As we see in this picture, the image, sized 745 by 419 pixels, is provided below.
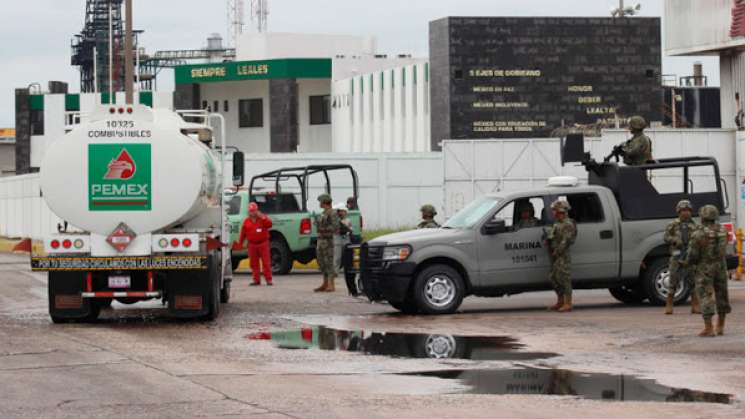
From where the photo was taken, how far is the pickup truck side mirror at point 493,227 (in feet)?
69.9

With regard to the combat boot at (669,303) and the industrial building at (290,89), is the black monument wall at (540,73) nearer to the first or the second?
the industrial building at (290,89)

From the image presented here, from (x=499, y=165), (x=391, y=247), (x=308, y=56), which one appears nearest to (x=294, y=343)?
(x=391, y=247)

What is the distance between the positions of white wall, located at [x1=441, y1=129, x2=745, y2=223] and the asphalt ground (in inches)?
871

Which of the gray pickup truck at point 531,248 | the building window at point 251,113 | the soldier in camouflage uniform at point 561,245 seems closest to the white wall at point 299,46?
the building window at point 251,113

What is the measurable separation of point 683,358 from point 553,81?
1607 inches

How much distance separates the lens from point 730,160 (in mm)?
45625

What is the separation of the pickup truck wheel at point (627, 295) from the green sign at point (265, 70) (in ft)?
200

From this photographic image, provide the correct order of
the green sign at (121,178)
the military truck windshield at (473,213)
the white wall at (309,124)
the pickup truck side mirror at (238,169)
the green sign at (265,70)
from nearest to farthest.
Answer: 1. the green sign at (121,178)
2. the military truck windshield at (473,213)
3. the pickup truck side mirror at (238,169)
4. the green sign at (265,70)
5. the white wall at (309,124)

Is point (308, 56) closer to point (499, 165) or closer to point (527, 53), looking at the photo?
point (527, 53)

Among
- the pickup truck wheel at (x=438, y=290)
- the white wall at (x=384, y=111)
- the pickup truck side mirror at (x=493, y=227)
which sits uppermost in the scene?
the white wall at (x=384, y=111)

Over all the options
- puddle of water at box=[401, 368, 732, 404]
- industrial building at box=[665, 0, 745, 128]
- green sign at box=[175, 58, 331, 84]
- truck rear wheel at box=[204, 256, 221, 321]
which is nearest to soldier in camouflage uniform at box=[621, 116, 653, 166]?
truck rear wheel at box=[204, 256, 221, 321]

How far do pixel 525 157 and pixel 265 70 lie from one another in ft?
132

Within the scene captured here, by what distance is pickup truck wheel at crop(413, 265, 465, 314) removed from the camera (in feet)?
69.5

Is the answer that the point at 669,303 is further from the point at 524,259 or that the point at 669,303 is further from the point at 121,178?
the point at 121,178
